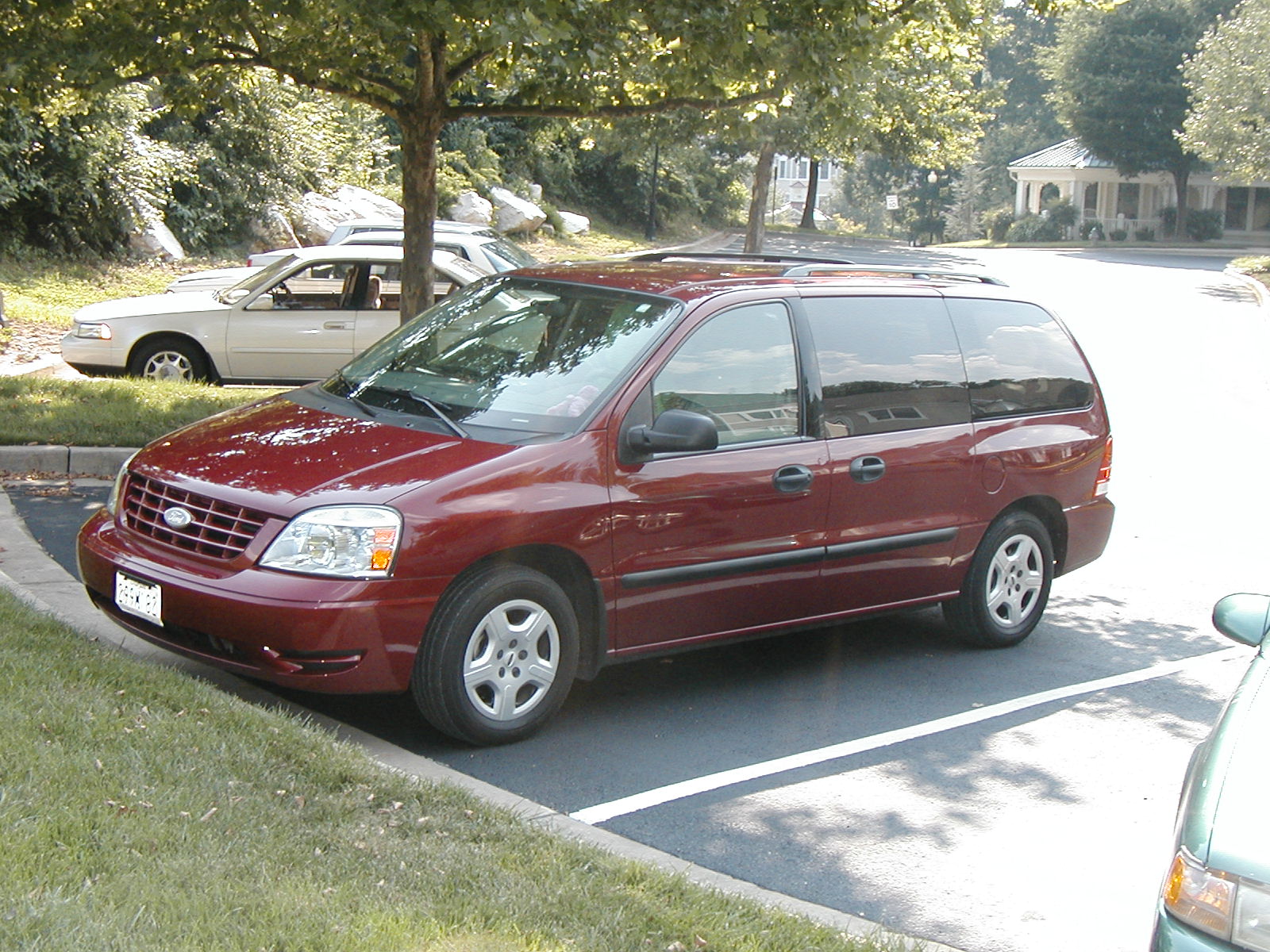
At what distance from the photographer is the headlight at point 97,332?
1318 centimetres

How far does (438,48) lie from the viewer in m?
10.8

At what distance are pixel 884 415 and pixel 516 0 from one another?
3761mm

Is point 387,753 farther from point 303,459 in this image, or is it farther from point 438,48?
point 438,48

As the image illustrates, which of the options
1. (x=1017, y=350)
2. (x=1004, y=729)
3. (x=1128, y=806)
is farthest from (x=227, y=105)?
(x=1128, y=806)

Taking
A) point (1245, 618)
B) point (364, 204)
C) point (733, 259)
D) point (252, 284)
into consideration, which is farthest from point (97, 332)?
point (364, 204)

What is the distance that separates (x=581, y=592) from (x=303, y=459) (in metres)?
1.19

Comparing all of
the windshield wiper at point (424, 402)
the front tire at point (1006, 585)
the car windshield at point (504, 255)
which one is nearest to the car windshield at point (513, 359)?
the windshield wiper at point (424, 402)

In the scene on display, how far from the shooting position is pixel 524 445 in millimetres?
5656

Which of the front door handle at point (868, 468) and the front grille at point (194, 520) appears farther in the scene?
the front door handle at point (868, 468)

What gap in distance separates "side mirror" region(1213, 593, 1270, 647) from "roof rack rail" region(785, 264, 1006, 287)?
123 inches

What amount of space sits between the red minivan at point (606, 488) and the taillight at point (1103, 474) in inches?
2.7

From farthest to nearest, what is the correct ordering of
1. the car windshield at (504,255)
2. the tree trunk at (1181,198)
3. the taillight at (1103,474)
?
the tree trunk at (1181,198), the car windshield at (504,255), the taillight at (1103,474)

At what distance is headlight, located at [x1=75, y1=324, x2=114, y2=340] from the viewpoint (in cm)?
1318

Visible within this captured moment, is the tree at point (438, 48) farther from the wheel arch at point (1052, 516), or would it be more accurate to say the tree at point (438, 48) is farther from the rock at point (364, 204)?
the rock at point (364, 204)
